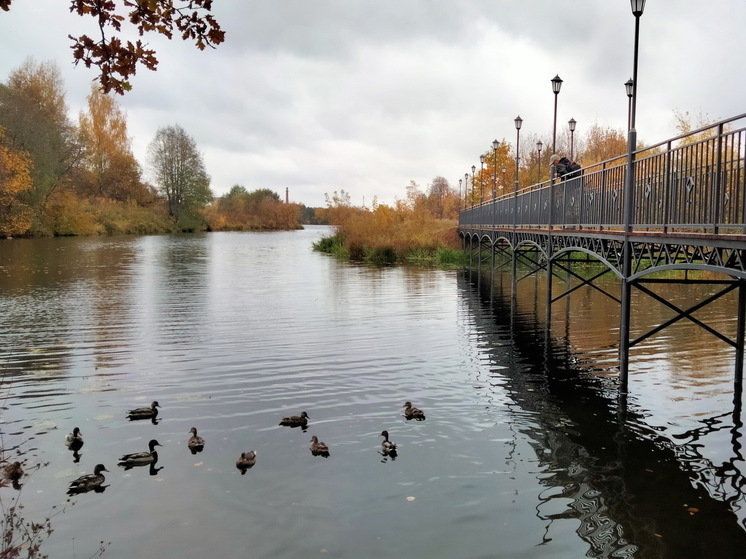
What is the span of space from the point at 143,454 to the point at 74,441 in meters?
1.15

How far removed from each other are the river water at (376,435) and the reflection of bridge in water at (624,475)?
0.10 feet

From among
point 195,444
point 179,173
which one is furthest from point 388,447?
point 179,173

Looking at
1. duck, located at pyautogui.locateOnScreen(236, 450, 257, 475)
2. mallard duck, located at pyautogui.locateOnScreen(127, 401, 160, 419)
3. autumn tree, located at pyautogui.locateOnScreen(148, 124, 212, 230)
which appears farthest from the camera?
autumn tree, located at pyautogui.locateOnScreen(148, 124, 212, 230)

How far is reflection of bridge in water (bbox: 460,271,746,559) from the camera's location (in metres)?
5.78

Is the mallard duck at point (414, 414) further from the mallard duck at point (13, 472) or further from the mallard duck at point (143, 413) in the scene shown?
the mallard duck at point (13, 472)

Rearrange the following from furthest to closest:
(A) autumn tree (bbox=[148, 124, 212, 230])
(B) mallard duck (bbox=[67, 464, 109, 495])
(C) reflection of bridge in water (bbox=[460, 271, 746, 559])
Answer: (A) autumn tree (bbox=[148, 124, 212, 230])
(B) mallard duck (bbox=[67, 464, 109, 495])
(C) reflection of bridge in water (bbox=[460, 271, 746, 559])

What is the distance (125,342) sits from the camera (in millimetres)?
14297

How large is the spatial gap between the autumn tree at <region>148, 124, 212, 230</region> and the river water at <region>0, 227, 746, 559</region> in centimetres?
7767

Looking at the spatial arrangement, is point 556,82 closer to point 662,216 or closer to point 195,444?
point 662,216

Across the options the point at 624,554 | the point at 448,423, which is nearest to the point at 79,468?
the point at 448,423

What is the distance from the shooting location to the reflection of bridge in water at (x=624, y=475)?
578cm

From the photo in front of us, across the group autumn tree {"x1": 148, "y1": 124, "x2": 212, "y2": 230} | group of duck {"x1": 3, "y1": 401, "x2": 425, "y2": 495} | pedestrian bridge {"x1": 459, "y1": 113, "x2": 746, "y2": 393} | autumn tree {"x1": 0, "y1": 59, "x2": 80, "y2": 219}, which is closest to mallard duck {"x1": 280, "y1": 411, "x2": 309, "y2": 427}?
group of duck {"x1": 3, "y1": 401, "x2": 425, "y2": 495}

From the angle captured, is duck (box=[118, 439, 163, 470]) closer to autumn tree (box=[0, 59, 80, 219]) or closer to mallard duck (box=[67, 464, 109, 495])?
mallard duck (box=[67, 464, 109, 495])

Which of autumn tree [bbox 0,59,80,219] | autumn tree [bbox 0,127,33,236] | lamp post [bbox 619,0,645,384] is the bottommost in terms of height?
lamp post [bbox 619,0,645,384]
